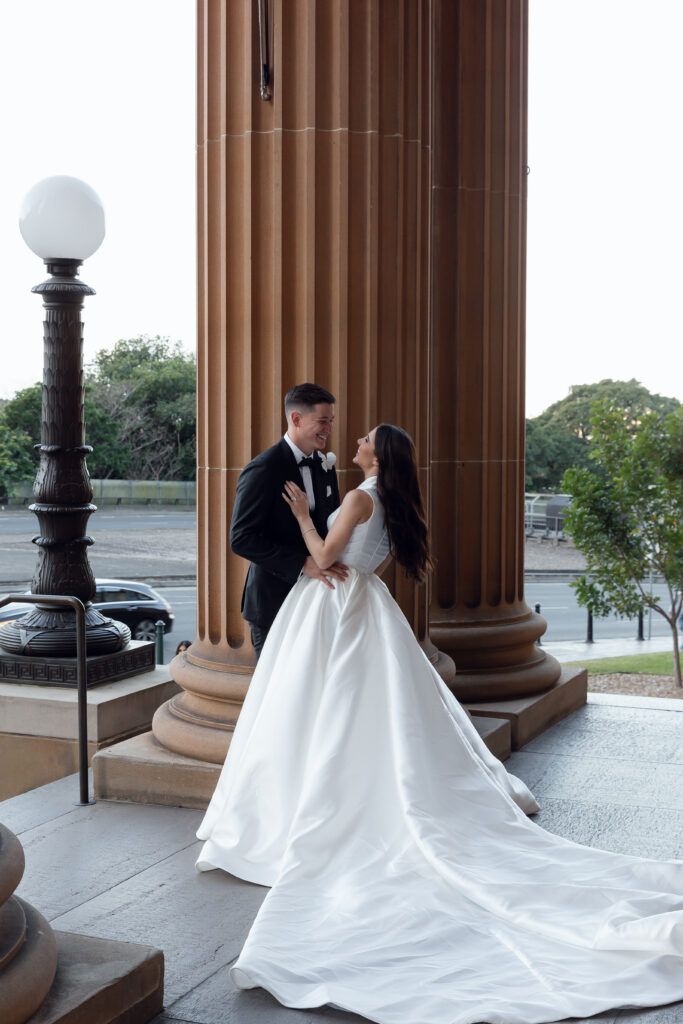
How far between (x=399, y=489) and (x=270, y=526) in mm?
736

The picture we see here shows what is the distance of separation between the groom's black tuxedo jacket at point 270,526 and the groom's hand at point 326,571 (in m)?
0.05

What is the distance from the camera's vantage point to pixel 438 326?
26.0 feet

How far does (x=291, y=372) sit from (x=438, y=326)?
2434 millimetres

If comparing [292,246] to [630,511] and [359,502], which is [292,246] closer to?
[359,502]

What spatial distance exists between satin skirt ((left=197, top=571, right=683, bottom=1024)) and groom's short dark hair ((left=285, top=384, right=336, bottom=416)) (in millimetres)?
877

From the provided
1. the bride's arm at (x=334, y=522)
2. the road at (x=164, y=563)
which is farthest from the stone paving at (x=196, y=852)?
the road at (x=164, y=563)

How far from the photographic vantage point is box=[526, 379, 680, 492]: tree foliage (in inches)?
2402

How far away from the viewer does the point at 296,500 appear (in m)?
5.21

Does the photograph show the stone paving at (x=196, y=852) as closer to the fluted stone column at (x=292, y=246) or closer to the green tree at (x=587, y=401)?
the fluted stone column at (x=292, y=246)

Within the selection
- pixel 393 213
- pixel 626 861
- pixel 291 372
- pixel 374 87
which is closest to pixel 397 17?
pixel 374 87

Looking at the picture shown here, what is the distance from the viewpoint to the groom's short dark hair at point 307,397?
17.3 ft

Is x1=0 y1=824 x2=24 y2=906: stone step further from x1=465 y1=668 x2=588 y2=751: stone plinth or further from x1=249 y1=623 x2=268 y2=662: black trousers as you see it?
x1=465 y1=668 x2=588 y2=751: stone plinth

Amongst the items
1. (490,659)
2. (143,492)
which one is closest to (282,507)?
(490,659)

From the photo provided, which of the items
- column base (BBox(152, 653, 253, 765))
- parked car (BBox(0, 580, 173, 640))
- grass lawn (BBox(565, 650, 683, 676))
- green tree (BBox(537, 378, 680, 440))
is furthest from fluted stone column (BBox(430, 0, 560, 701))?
green tree (BBox(537, 378, 680, 440))
